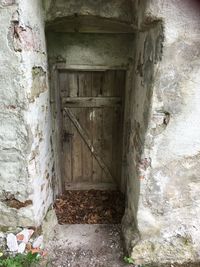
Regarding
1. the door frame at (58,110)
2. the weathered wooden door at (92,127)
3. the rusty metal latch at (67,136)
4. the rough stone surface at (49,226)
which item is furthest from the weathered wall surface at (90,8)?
the rough stone surface at (49,226)

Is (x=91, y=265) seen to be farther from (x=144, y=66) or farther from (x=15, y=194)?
(x=144, y=66)

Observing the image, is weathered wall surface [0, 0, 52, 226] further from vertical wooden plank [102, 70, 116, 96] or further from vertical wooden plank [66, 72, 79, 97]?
vertical wooden plank [102, 70, 116, 96]

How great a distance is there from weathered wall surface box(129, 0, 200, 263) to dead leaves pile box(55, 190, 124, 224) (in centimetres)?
80

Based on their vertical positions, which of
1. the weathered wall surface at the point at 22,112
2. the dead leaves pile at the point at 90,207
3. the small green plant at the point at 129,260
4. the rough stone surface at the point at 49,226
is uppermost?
the weathered wall surface at the point at 22,112

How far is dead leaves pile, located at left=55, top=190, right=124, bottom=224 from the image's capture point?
2752 millimetres

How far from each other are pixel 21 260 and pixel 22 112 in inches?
47.6

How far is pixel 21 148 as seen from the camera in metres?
1.80

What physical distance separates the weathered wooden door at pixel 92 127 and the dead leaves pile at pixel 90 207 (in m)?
0.12

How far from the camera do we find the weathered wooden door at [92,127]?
2.75 metres

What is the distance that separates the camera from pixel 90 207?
2.96m

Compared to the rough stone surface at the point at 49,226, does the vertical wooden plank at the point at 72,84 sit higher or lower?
higher

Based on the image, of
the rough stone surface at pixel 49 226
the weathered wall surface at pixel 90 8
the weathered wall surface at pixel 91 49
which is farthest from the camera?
the weathered wall surface at pixel 91 49

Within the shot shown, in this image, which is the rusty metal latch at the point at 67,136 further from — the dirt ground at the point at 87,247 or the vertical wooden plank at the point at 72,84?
the dirt ground at the point at 87,247

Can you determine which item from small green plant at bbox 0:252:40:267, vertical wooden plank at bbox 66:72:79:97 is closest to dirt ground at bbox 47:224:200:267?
small green plant at bbox 0:252:40:267
